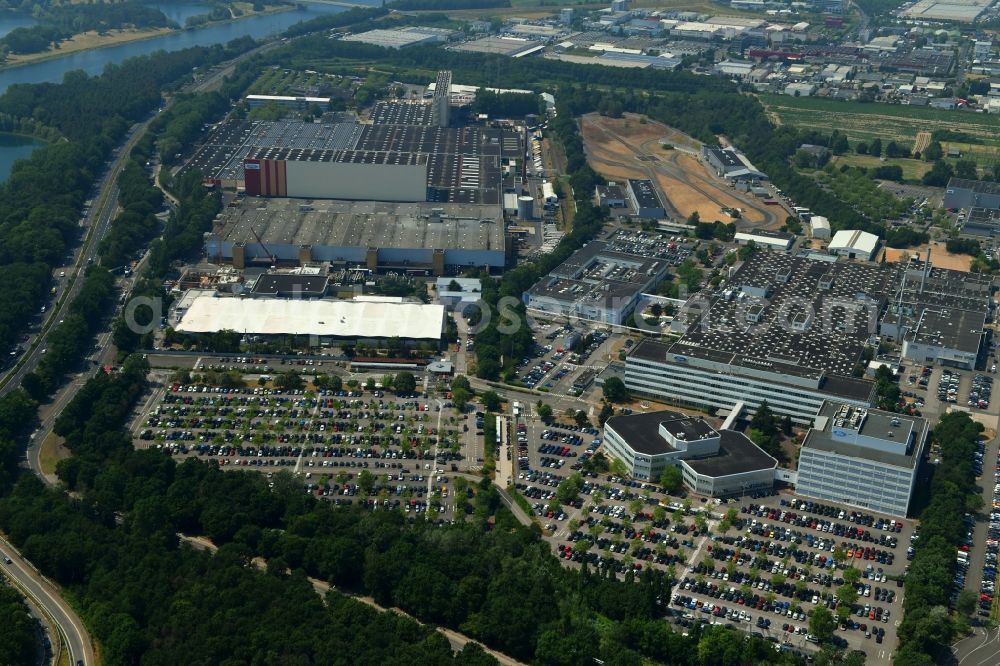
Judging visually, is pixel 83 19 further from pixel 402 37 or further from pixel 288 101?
pixel 288 101

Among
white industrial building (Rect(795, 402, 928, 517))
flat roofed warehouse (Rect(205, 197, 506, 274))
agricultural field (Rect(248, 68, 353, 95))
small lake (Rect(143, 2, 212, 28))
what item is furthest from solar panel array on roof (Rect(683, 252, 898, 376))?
small lake (Rect(143, 2, 212, 28))

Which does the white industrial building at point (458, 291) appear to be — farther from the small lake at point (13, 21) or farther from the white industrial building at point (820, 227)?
the small lake at point (13, 21)

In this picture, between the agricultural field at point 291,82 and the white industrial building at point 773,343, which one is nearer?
the white industrial building at point 773,343

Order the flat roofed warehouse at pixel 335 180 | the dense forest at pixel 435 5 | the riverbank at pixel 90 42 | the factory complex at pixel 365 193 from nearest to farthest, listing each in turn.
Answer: the factory complex at pixel 365 193 → the flat roofed warehouse at pixel 335 180 → the riverbank at pixel 90 42 → the dense forest at pixel 435 5

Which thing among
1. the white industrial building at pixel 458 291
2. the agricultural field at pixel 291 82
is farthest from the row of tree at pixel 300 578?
the agricultural field at pixel 291 82

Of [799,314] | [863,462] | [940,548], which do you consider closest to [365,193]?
[799,314]

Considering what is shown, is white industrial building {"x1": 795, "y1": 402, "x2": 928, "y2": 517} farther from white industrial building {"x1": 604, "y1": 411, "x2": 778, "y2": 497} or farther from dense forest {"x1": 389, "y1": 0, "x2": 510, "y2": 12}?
dense forest {"x1": 389, "y1": 0, "x2": 510, "y2": 12}
